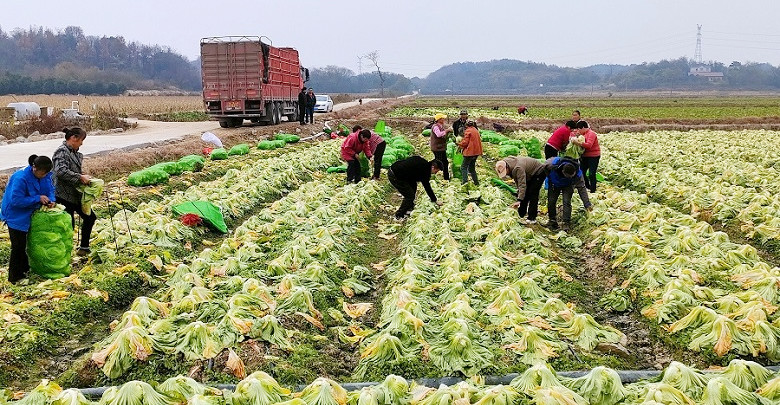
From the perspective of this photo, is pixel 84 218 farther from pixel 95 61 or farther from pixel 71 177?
pixel 95 61

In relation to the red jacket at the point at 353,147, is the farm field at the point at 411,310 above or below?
below

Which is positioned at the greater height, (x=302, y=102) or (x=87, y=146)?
(x=302, y=102)

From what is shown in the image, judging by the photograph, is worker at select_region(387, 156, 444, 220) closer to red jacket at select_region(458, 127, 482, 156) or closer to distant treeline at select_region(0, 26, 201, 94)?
red jacket at select_region(458, 127, 482, 156)

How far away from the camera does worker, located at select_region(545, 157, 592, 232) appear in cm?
1091

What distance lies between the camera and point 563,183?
36.9 ft

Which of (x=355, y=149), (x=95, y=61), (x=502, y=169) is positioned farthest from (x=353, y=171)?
(x=95, y=61)

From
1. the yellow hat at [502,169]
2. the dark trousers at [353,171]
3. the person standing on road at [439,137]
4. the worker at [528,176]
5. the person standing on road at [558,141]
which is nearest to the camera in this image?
the yellow hat at [502,169]

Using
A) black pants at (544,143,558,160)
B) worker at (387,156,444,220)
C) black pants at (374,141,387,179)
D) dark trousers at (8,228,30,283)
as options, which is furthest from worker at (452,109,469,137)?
dark trousers at (8,228,30,283)

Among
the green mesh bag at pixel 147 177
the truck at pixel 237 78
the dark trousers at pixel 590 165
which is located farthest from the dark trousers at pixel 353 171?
the truck at pixel 237 78

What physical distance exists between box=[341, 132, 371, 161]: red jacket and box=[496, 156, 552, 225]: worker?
461cm

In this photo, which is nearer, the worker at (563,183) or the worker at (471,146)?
the worker at (563,183)

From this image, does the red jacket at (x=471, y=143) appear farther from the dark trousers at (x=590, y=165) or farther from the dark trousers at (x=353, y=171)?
the dark trousers at (x=353, y=171)

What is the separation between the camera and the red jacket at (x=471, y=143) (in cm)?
1421

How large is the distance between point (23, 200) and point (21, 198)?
0.11ft
